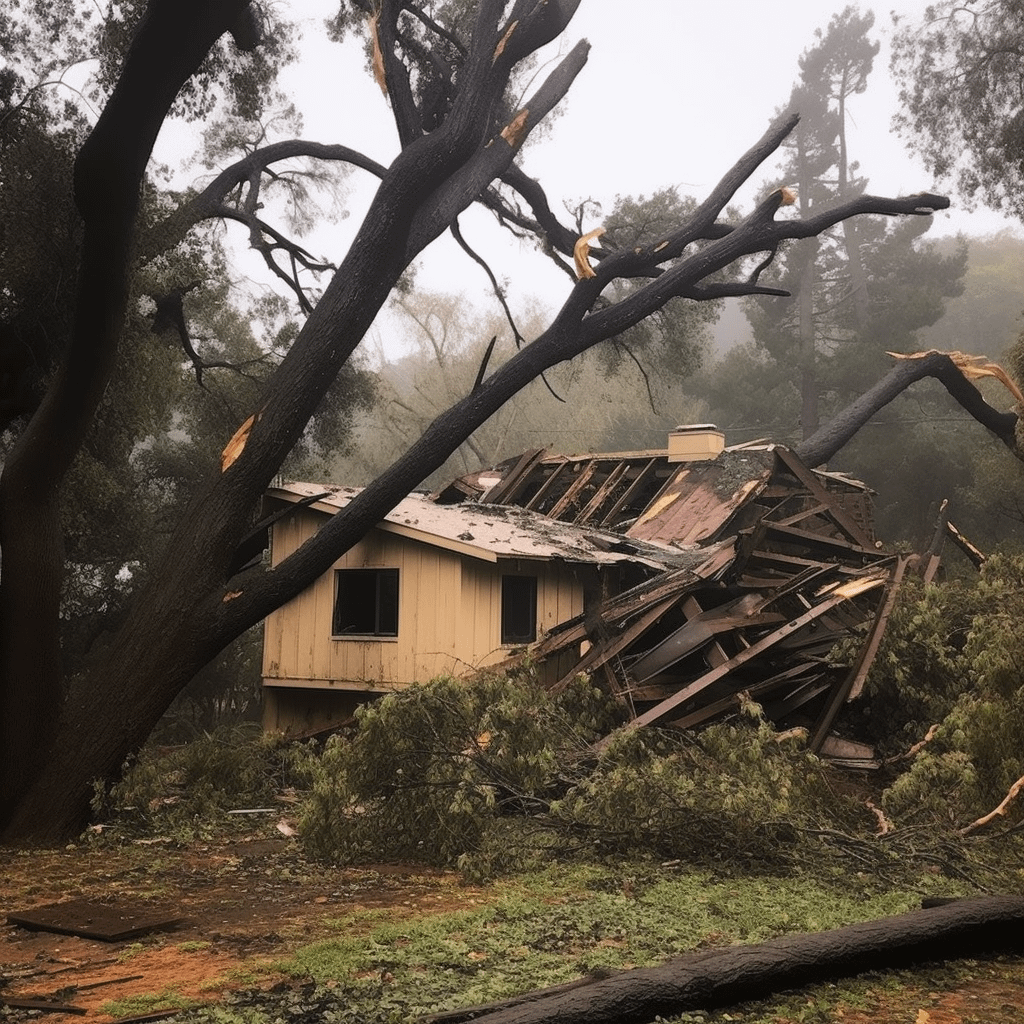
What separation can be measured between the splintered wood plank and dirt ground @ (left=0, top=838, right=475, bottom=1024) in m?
0.05

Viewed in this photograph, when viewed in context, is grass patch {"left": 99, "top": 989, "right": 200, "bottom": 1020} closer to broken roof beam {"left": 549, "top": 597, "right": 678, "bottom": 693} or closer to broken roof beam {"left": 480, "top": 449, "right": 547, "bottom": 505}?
broken roof beam {"left": 549, "top": 597, "right": 678, "bottom": 693}

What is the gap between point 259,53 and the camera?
40.0ft

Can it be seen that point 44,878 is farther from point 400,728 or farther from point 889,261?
point 889,261

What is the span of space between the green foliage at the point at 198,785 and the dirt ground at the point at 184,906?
0.58 meters

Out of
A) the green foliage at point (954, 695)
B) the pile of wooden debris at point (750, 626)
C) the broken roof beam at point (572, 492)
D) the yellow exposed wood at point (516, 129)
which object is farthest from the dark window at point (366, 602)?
the green foliage at point (954, 695)

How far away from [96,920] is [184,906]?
663 millimetres

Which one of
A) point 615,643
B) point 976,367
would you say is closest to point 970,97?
point 976,367

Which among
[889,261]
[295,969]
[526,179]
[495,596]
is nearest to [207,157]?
[526,179]

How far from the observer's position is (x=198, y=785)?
1066 cm

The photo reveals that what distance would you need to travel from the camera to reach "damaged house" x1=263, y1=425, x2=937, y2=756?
37.9ft

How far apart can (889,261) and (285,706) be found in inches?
1392

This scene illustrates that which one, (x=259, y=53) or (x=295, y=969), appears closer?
(x=295, y=969)

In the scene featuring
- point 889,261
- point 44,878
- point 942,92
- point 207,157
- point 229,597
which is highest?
point 889,261

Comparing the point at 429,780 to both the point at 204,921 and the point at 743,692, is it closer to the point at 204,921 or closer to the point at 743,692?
the point at 204,921
